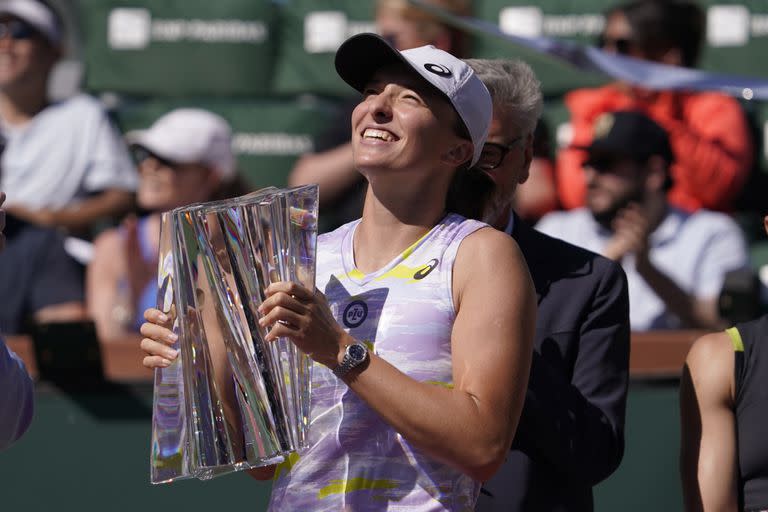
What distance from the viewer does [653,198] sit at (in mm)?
4520

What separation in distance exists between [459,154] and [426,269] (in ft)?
0.76

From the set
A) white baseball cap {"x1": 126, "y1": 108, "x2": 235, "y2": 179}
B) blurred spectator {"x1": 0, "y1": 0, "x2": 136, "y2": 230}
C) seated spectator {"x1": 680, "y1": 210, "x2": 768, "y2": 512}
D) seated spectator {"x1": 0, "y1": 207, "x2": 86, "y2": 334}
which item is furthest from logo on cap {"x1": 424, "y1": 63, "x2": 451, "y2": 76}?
blurred spectator {"x1": 0, "y1": 0, "x2": 136, "y2": 230}

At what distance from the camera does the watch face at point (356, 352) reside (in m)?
1.82

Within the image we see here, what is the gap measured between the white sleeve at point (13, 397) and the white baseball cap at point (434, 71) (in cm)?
71

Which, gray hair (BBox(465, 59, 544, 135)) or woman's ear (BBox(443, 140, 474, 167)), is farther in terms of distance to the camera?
gray hair (BBox(465, 59, 544, 135))

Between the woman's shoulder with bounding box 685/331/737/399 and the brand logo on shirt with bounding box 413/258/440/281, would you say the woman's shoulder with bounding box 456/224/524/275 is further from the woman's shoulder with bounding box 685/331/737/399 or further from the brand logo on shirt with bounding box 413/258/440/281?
the woman's shoulder with bounding box 685/331/737/399

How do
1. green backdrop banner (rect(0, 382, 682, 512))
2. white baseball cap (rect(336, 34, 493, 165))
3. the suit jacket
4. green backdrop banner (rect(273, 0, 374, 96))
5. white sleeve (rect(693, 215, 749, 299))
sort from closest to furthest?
white baseball cap (rect(336, 34, 493, 165)) < the suit jacket < green backdrop banner (rect(0, 382, 682, 512)) < white sleeve (rect(693, 215, 749, 299)) < green backdrop banner (rect(273, 0, 374, 96))

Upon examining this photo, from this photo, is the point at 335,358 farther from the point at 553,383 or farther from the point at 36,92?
the point at 36,92

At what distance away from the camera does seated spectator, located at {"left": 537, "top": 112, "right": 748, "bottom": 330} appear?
4.31 meters

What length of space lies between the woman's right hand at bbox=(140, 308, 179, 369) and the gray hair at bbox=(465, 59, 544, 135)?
83cm

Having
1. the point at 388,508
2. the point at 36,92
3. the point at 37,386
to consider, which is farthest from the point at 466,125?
the point at 36,92

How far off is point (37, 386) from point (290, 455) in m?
1.78

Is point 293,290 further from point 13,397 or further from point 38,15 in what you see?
point 38,15

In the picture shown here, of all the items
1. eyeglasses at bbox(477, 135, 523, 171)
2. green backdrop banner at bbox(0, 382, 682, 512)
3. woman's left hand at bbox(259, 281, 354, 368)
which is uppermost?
eyeglasses at bbox(477, 135, 523, 171)
